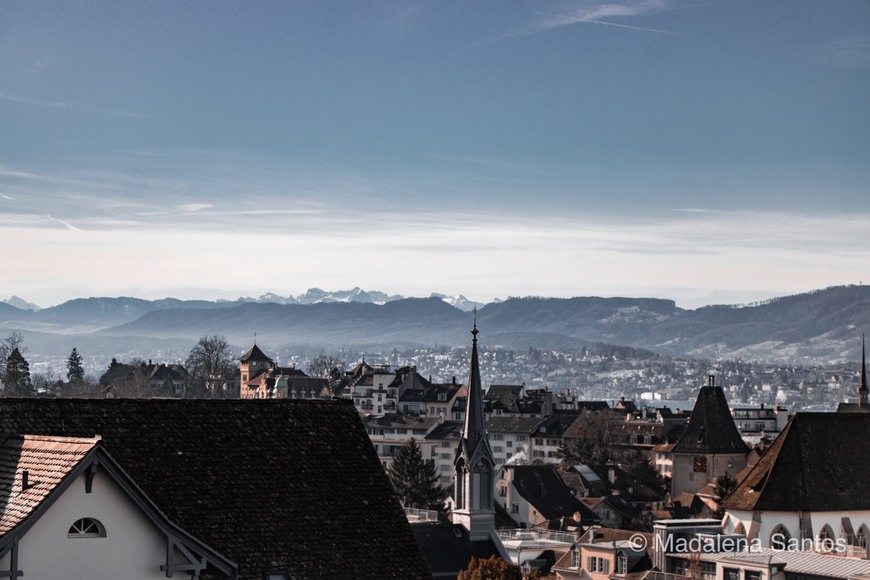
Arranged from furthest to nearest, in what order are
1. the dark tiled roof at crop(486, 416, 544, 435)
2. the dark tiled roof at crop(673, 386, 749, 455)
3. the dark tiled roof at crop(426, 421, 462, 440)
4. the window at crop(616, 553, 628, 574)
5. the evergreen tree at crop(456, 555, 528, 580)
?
the dark tiled roof at crop(486, 416, 544, 435) → the dark tiled roof at crop(426, 421, 462, 440) → the dark tiled roof at crop(673, 386, 749, 455) → the window at crop(616, 553, 628, 574) → the evergreen tree at crop(456, 555, 528, 580)

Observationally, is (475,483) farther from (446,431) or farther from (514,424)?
(514,424)

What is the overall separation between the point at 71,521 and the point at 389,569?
3.97 m

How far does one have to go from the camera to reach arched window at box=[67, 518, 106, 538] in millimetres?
15930

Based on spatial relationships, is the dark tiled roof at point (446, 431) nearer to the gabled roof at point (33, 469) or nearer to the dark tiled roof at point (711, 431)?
the dark tiled roof at point (711, 431)

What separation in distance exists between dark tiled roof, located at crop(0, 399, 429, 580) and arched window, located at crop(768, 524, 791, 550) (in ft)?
141

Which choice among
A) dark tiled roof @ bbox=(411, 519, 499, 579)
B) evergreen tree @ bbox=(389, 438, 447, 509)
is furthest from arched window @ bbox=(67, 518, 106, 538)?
evergreen tree @ bbox=(389, 438, 447, 509)

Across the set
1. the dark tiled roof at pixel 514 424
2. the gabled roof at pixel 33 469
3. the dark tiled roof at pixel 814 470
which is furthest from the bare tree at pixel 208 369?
the gabled roof at pixel 33 469

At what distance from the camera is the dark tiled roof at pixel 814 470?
6053 centimetres

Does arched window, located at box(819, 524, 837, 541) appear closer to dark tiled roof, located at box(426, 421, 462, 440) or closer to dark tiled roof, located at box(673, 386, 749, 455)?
dark tiled roof, located at box(673, 386, 749, 455)

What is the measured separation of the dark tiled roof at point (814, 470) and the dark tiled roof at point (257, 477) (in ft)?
144

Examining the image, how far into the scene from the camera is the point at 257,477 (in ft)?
59.8

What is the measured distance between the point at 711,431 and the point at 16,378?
72371 millimetres

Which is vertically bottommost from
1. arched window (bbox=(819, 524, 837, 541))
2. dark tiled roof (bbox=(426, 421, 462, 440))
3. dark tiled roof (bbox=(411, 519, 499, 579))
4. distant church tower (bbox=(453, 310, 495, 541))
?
dark tiled roof (bbox=(411, 519, 499, 579))

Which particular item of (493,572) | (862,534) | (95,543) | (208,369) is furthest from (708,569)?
(208,369)
